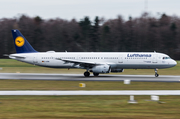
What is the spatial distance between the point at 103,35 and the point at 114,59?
64.3 metres

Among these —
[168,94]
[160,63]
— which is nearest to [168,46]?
[160,63]

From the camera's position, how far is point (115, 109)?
14711mm

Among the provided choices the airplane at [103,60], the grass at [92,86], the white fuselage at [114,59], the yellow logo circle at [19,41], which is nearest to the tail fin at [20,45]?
the yellow logo circle at [19,41]

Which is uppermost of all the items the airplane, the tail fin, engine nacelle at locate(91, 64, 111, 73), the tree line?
the tree line

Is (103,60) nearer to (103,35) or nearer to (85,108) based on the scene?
(85,108)

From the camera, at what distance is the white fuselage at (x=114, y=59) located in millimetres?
36531

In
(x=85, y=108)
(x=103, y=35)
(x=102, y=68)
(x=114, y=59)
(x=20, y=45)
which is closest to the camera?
(x=85, y=108)

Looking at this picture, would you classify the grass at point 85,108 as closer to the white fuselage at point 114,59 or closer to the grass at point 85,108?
the grass at point 85,108

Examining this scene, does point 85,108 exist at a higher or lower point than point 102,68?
lower

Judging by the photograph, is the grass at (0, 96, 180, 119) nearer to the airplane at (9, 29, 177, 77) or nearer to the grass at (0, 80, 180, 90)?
the grass at (0, 80, 180, 90)

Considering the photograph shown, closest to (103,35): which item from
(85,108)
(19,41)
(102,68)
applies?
(19,41)

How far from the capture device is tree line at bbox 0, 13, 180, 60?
306 ft

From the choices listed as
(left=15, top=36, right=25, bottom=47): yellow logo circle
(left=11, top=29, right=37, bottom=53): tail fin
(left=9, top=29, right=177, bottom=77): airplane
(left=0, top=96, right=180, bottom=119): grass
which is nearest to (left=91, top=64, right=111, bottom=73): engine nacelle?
(left=9, top=29, right=177, bottom=77): airplane

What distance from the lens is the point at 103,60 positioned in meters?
37.3
